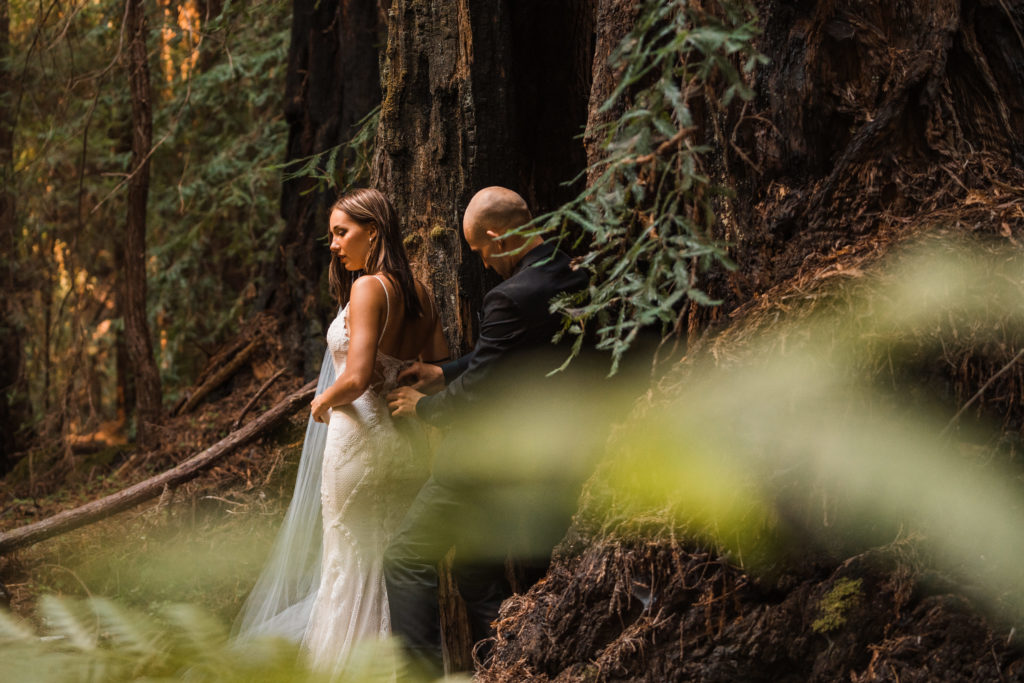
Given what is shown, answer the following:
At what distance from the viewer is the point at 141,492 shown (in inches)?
266

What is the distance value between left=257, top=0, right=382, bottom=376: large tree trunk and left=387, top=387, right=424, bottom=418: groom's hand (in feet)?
12.2

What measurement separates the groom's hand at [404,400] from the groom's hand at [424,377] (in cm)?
7

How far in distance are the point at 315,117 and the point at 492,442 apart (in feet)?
17.1

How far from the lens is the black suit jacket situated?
3834 mm

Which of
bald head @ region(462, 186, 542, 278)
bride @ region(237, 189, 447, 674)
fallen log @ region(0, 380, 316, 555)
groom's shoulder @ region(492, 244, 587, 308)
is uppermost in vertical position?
bald head @ region(462, 186, 542, 278)

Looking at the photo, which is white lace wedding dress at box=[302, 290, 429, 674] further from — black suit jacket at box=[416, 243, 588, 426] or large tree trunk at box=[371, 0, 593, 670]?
black suit jacket at box=[416, 243, 588, 426]

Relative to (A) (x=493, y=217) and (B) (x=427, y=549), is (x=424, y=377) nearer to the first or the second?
(B) (x=427, y=549)

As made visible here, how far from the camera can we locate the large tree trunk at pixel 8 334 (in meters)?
9.26

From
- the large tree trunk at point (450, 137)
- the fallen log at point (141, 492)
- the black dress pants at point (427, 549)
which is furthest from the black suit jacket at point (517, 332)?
the fallen log at point (141, 492)

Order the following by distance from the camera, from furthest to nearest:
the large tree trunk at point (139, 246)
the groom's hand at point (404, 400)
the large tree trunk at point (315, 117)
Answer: the large tree trunk at point (139, 246), the large tree trunk at point (315, 117), the groom's hand at point (404, 400)

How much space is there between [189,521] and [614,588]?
4.97 m

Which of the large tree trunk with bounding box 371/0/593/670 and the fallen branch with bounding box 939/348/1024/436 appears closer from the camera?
the fallen branch with bounding box 939/348/1024/436

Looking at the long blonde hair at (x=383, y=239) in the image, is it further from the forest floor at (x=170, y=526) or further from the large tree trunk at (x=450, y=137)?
the forest floor at (x=170, y=526)

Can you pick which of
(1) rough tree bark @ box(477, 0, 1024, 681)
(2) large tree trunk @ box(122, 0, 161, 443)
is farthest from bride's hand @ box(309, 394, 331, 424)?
(2) large tree trunk @ box(122, 0, 161, 443)
